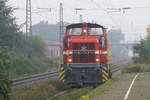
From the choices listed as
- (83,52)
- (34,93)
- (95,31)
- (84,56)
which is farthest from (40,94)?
(95,31)

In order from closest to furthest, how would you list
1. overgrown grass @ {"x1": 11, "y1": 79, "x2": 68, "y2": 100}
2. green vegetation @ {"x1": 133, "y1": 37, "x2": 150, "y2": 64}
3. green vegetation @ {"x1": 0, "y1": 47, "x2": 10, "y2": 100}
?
green vegetation @ {"x1": 0, "y1": 47, "x2": 10, "y2": 100}
overgrown grass @ {"x1": 11, "y1": 79, "x2": 68, "y2": 100}
green vegetation @ {"x1": 133, "y1": 37, "x2": 150, "y2": 64}

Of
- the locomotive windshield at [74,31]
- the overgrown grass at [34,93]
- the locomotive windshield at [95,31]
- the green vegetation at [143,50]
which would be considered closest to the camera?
the overgrown grass at [34,93]

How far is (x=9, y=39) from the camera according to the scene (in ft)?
133

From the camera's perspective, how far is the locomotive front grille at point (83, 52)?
2259cm

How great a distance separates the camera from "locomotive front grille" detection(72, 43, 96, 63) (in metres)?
22.6

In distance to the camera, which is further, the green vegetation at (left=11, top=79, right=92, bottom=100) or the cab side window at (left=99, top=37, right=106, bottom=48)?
the cab side window at (left=99, top=37, right=106, bottom=48)

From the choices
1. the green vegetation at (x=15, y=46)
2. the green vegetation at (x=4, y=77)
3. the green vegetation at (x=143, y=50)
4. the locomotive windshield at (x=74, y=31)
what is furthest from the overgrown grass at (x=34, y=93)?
the green vegetation at (x=143, y=50)

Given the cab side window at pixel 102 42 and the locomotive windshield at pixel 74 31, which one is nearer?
the cab side window at pixel 102 42

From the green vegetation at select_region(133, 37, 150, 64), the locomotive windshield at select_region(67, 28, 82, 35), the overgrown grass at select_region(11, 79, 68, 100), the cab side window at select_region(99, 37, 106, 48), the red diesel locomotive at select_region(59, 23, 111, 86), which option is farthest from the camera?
the green vegetation at select_region(133, 37, 150, 64)

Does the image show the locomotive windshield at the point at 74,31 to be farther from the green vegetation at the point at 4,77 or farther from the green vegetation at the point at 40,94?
the green vegetation at the point at 4,77

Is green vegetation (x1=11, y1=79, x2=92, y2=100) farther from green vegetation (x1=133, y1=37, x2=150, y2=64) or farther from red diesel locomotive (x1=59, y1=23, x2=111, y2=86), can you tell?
green vegetation (x1=133, y1=37, x2=150, y2=64)

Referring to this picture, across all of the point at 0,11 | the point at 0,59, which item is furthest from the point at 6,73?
the point at 0,11

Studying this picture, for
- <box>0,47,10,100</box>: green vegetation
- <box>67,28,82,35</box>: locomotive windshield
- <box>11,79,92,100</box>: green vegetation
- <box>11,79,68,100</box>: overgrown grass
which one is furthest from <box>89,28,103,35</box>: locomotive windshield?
<box>0,47,10,100</box>: green vegetation

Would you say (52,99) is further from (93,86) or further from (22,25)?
(22,25)
